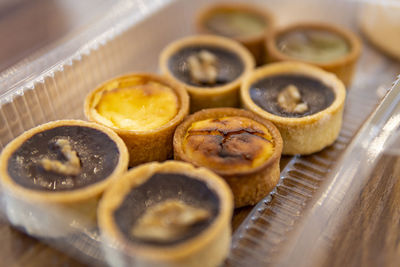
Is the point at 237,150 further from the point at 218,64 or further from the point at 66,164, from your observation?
the point at 218,64

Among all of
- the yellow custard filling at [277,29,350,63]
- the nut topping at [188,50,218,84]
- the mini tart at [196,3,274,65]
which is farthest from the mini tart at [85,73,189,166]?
the yellow custard filling at [277,29,350,63]

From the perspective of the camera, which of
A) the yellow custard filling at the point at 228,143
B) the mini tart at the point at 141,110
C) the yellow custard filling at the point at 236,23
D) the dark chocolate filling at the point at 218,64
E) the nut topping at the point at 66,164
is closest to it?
the nut topping at the point at 66,164

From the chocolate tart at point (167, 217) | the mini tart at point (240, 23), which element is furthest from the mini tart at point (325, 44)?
the chocolate tart at point (167, 217)

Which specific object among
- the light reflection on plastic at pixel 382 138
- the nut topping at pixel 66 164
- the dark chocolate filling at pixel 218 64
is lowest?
the light reflection on plastic at pixel 382 138

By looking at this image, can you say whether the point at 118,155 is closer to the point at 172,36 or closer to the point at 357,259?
the point at 357,259

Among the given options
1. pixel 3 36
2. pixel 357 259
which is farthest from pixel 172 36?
pixel 357 259

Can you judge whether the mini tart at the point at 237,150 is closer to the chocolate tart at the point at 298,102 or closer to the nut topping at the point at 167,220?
the chocolate tart at the point at 298,102

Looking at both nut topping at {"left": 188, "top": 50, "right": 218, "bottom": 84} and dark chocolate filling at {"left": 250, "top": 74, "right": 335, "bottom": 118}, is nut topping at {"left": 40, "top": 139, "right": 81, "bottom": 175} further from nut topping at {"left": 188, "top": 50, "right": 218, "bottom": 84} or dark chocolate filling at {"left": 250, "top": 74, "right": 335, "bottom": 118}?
dark chocolate filling at {"left": 250, "top": 74, "right": 335, "bottom": 118}
